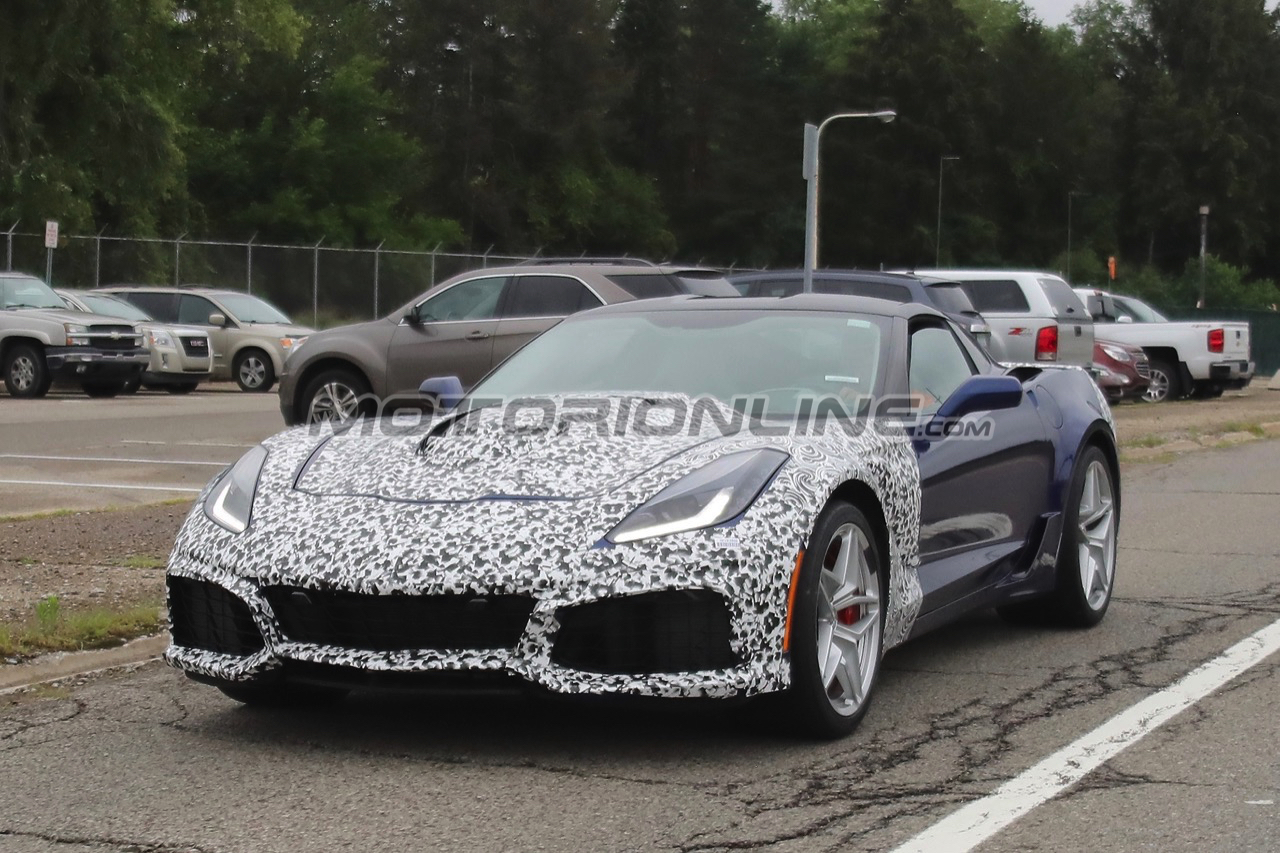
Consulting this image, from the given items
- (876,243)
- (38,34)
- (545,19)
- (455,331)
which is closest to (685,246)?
(876,243)

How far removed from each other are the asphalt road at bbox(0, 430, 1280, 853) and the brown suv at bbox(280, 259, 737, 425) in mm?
10268

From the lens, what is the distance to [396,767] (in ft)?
16.5

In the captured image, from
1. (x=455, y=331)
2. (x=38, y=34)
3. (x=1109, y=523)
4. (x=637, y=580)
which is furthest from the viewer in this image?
(x=38, y=34)

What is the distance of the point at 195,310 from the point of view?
2864 centimetres

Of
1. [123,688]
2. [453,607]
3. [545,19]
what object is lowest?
[123,688]

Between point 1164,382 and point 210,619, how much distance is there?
26279 millimetres

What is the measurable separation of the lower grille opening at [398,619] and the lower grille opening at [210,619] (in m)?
0.14

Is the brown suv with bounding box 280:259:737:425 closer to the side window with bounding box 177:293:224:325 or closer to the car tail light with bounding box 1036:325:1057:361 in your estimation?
the car tail light with bounding box 1036:325:1057:361

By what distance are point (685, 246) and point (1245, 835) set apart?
88382 mm

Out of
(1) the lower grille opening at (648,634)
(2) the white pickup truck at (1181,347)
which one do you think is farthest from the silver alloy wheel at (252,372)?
(1) the lower grille opening at (648,634)

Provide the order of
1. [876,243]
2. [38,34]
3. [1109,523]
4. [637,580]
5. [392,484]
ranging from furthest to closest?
[876,243] < [38,34] < [1109,523] < [392,484] < [637,580]

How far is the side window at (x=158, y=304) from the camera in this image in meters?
28.8

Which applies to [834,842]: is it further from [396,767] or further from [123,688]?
[123,688]

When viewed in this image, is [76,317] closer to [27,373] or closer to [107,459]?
[27,373]
